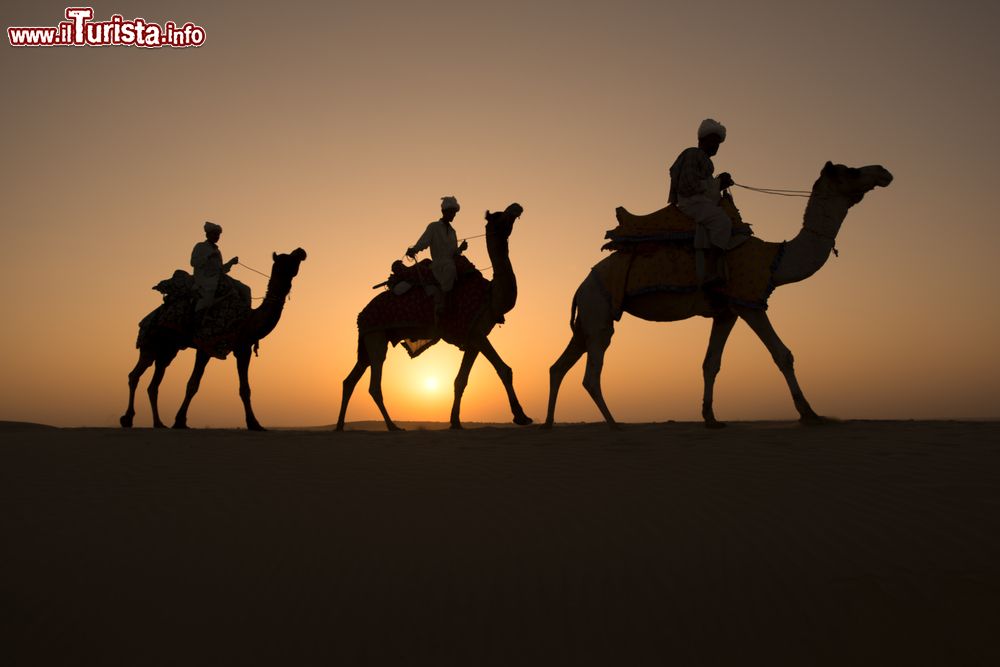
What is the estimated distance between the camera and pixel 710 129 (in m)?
11.2

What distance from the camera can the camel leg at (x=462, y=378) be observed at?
43.2ft

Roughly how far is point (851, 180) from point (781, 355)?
7.40 ft

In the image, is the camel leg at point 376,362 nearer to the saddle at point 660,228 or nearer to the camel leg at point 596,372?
the camel leg at point 596,372

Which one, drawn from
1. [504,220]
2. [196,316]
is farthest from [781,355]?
[196,316]

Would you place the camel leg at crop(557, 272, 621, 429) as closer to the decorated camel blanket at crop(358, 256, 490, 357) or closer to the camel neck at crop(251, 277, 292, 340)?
the decorated camel blanket at crop(358, 256, 490, 357)

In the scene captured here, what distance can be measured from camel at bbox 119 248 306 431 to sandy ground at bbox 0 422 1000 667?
563 centimetres

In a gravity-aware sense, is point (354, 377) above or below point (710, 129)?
below

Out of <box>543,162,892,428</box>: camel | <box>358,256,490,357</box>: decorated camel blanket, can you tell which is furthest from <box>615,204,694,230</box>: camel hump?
<box>358,256,490,357</box>: decorated camel blanket

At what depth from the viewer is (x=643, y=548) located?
18.2 feet

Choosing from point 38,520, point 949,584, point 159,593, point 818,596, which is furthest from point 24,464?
point 949,584

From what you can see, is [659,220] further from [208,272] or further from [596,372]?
[208,272]

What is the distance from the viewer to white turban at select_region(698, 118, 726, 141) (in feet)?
36.9

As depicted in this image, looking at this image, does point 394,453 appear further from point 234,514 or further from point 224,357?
point 224,357

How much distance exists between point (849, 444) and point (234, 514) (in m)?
5.26
